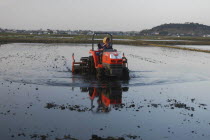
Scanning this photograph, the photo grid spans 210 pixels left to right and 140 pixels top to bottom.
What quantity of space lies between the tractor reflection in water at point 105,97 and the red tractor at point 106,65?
1.20m

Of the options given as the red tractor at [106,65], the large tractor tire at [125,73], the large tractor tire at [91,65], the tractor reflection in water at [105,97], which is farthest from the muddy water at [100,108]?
the large tractor tire at [91,65]

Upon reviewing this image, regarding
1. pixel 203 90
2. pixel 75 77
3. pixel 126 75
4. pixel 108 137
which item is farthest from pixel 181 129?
pixel 75 77

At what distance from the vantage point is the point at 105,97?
12578mm

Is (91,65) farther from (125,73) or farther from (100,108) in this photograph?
(100,108)

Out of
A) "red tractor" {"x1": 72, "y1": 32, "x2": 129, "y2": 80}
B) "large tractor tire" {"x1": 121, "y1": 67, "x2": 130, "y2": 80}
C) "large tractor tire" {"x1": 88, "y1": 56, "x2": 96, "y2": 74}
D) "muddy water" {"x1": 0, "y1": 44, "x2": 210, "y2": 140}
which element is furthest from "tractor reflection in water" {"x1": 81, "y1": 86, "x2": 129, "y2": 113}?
"large tractor tire" {"x1": 88, "y1": 56, "x2": 96, "y2": 74}

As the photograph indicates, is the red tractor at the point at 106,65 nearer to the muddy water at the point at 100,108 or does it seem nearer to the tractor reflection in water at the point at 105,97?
the muddy water at the point at 100,108

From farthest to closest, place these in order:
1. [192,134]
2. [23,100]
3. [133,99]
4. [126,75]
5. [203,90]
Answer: [126,75]
[203,90]
[133,99]
[23,100]
[192,134]

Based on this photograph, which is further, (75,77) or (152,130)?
(75,77)

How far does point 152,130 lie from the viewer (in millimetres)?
8453

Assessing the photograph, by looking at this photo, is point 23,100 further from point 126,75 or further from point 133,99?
point 126,75

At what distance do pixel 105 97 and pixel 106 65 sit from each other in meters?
3.74

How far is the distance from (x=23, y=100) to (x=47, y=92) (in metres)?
1.78

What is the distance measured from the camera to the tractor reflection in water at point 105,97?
35.3 ft

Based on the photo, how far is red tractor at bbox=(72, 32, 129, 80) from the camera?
50.9 feet
